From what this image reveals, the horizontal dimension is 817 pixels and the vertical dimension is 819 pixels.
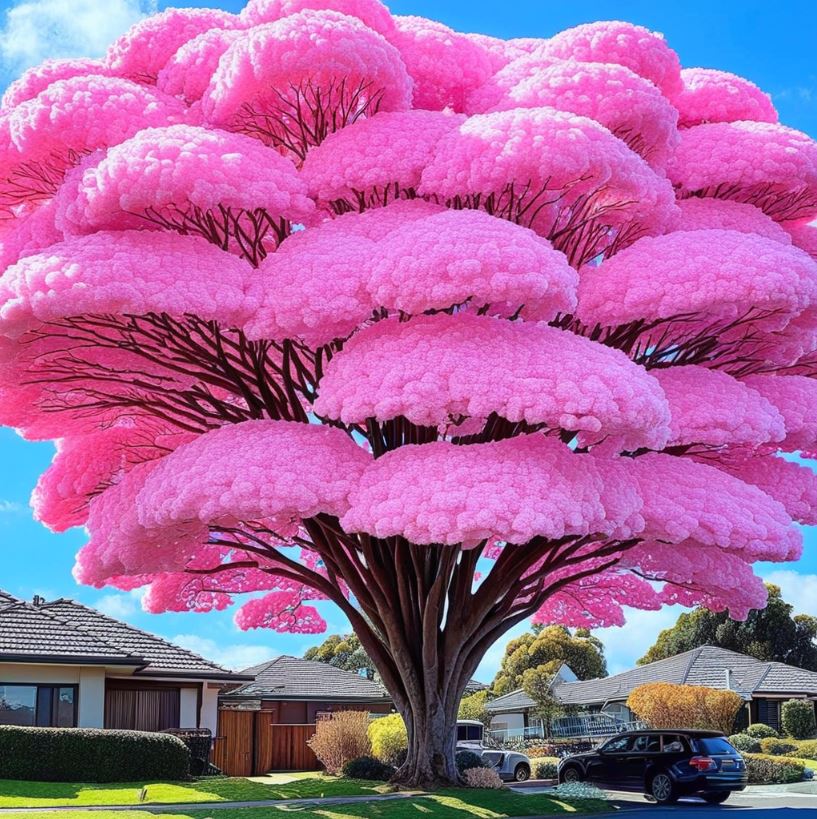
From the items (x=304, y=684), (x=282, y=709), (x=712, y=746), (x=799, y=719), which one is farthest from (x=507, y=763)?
(x=799, y=719)

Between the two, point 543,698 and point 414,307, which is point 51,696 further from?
point 543,698

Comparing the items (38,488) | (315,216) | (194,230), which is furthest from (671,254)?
(38,488)

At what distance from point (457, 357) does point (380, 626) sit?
7582 millimetres

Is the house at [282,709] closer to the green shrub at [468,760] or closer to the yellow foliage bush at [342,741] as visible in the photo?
the yellow foliage bush at [342,741]

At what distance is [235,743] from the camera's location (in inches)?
1204

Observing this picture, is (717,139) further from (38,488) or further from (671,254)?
(38,488)

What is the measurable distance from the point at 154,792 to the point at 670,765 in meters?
10.0

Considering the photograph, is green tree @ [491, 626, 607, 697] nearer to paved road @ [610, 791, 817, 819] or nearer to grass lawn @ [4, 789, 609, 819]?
paved road @ [610, 791, 817, 819]

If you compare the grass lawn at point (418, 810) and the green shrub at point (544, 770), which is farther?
the green shrub at point (544, 770)

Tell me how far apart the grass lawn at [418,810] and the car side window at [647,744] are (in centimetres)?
445

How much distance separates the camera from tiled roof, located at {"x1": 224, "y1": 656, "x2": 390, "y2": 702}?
37594 mm

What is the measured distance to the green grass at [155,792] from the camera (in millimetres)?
17672

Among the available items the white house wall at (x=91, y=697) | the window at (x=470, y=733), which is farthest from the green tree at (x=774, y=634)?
the white house wall at (x=91, y=697)

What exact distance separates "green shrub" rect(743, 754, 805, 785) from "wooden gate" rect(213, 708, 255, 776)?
43.0 ft
